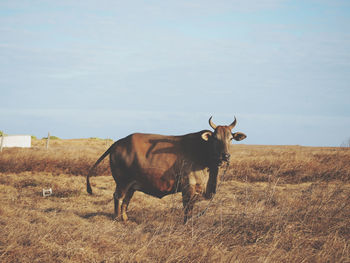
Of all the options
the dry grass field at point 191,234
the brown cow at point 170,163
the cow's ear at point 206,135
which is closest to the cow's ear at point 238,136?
the brown cow at point 170,163

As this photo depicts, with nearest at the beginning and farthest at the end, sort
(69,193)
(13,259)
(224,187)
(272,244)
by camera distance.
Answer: (13,259) < (272,244) < (69,193) < (224,187)

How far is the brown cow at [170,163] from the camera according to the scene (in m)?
8.07

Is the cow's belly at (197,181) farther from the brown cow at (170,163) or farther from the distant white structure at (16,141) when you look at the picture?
→ the distant white structure at (16,141)

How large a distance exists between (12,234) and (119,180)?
332 centimetres

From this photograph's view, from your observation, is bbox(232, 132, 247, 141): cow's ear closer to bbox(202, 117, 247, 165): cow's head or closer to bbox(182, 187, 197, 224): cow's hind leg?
bbox(202, 117, 247, 165): cow's head

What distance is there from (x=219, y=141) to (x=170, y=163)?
1.13m

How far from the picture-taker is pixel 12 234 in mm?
5426

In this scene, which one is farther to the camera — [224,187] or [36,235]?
[224,187]

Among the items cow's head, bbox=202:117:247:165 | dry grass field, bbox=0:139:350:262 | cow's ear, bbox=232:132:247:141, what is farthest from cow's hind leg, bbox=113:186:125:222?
cow's ear, bbox=232:132:247:141

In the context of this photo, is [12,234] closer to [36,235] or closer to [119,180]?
[36,235]

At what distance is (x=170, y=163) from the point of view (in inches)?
324

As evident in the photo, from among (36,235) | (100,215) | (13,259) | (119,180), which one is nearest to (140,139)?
(119,180)

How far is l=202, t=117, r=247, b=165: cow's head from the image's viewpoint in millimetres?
7895

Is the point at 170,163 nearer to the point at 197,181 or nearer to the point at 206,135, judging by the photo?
the point at 197,181
